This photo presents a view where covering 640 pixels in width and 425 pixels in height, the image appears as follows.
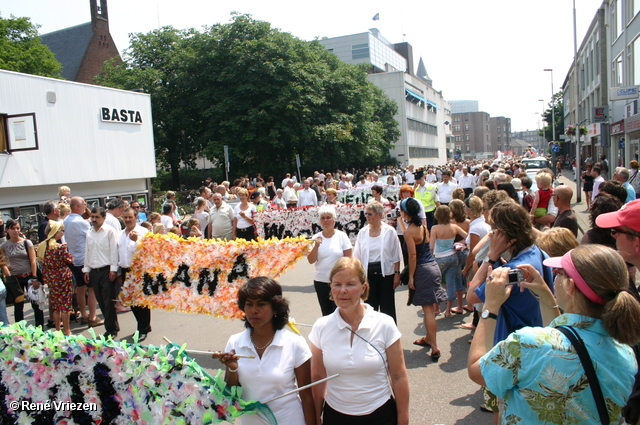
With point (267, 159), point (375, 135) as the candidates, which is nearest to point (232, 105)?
point (267, 159)

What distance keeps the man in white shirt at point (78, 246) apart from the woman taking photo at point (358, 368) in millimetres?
Answer: 6103

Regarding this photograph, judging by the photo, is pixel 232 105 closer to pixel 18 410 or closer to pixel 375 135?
pixel 375 135

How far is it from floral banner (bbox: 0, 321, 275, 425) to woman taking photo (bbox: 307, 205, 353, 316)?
8.47 feet

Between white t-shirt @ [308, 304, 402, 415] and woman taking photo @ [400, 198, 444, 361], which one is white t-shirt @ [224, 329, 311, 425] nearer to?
white t-shirt @ [308, 304, 402, 415]

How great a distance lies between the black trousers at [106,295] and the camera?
280 inches

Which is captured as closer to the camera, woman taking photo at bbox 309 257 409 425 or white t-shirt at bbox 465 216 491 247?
woman taking photo at bbox 309 257 409 425

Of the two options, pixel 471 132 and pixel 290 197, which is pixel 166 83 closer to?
pixel 290 197

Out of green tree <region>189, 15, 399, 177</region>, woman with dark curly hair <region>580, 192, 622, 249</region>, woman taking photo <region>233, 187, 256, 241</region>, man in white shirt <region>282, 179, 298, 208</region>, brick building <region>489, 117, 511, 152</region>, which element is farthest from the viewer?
brick building <region>489, 117, 511, 152</region>

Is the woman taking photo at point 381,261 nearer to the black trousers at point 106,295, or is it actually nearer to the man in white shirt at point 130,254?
the man in white shirt at point 130,254

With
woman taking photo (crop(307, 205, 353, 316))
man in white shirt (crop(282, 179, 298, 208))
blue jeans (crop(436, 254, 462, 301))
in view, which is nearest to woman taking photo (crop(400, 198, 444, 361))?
woman taking photo (crop(307, 205, 353, 316))

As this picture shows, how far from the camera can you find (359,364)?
117 inches

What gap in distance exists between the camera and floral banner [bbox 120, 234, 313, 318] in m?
6.89

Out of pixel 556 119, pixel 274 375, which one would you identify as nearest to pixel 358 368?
pixel 274 375

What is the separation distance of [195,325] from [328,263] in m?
3.13
